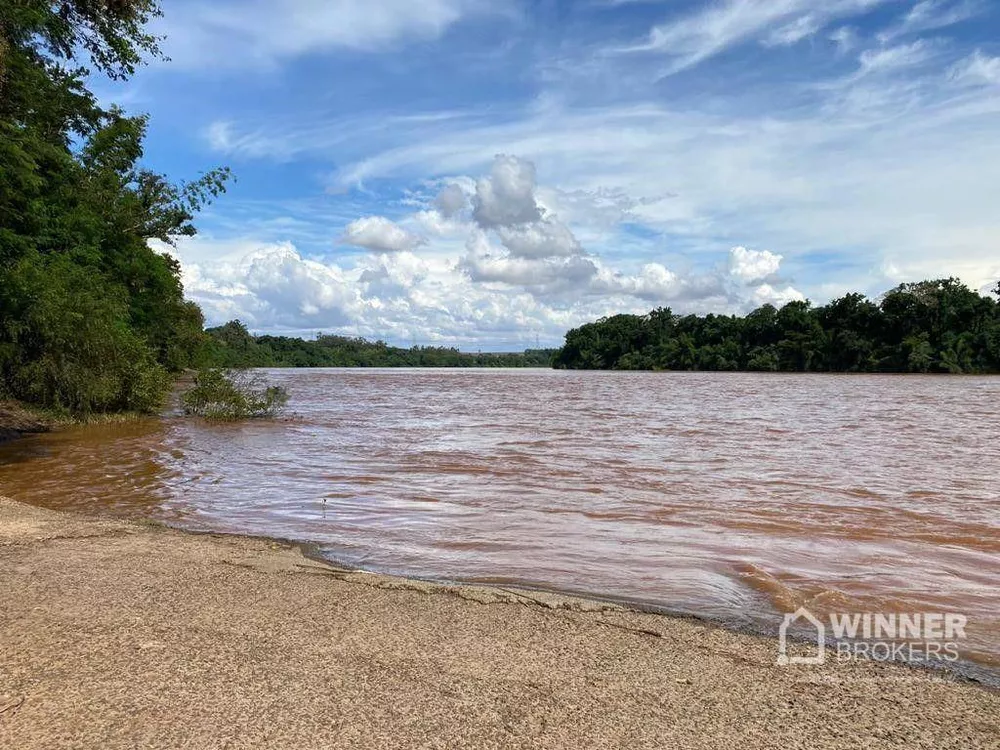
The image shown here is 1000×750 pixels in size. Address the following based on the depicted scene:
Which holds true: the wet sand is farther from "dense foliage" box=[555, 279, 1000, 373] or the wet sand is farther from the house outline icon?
"dense foliage" box=[555, 279, 1000, 373]

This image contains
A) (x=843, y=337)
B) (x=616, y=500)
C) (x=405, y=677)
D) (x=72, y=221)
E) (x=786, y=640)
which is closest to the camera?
(x=405, y=677)

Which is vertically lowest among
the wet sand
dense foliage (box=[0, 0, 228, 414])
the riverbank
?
the riverbank

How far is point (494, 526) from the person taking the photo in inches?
284

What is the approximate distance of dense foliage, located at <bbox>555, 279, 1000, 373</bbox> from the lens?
2648 inches

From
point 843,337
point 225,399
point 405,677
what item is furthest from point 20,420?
point 843,337

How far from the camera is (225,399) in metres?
21.3

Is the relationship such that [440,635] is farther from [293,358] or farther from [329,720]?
[293,358]

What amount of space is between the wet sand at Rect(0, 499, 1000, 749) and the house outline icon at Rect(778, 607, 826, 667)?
7 centimetres

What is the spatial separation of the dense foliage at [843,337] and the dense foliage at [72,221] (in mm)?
66921

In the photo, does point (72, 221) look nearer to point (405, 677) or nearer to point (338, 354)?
point (405, 677)

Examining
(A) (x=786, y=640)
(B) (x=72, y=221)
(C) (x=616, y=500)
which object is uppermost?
(B) (x=72, y=221)

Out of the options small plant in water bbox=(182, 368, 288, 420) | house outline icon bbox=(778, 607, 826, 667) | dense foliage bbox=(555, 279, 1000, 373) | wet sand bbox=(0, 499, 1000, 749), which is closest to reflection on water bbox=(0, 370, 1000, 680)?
house outline icon bbox=(778, 607, 826, 667)

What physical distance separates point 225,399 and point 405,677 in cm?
1988

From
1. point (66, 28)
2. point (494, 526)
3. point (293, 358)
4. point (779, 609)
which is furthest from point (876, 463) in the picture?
point (293, 358)
